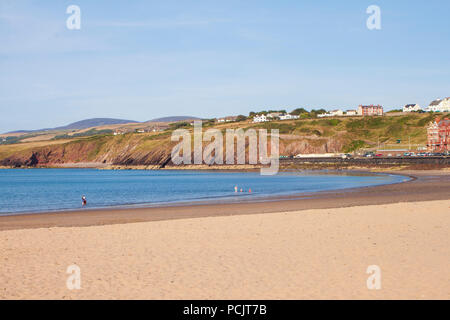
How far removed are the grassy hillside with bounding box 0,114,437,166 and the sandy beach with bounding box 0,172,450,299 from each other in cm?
11438

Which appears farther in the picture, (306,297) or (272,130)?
(272,130)

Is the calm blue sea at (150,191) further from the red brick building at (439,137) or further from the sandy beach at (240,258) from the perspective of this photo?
the red brick building at (439,137)

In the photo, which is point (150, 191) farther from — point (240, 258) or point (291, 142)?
point (291, 142)

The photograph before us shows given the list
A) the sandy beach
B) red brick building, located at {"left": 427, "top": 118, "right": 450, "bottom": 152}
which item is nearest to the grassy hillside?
red brick building, located at {"left": 427, "top": 118, "right": 450, "bottom": 152}

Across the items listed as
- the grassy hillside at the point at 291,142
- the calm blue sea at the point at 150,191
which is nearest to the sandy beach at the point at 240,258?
the calm blue sea at the point at 150,191

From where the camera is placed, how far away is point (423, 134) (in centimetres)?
13338

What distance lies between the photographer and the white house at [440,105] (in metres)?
173

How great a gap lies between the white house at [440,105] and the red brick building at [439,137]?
53998 millimetres

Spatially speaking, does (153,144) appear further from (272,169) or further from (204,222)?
(204,222)

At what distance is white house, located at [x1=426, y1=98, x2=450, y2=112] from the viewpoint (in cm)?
17275

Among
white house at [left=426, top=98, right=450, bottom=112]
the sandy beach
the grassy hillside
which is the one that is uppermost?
white house at [left=426, top=98, right=450, bottom=112]

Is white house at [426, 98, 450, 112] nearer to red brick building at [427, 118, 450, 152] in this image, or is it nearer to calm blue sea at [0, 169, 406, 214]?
red brick building at [427, 118, 450, 152]

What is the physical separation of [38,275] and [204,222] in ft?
35.6
